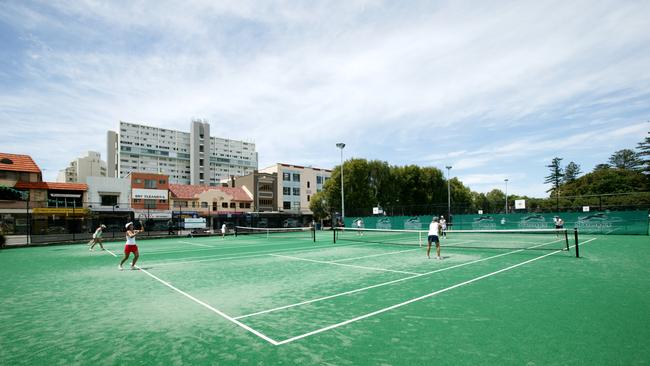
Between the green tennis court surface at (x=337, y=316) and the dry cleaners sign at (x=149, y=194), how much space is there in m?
49.5

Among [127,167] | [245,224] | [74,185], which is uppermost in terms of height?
[127,167]

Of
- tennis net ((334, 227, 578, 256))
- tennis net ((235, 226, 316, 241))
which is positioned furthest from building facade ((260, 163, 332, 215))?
tennis net ((334, 227, 578, 256))

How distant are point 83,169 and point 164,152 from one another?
1035 inches

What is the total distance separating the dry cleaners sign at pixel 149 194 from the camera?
5778 centimetres

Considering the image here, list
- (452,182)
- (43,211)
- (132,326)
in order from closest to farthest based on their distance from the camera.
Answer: (132,326)
(43,211)
(452,182)

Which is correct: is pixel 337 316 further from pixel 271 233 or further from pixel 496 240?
pixel 271 233

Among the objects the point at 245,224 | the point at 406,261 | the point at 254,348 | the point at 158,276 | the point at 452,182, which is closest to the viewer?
the point at 254,348

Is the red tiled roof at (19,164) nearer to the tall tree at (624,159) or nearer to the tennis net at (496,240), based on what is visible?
the tennis net at (496,240)

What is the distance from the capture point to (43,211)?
4425 centimetres

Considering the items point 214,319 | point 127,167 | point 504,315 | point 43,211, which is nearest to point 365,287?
point 504,315

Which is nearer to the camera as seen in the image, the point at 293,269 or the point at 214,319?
→ the point at 214,319

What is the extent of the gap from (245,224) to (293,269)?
128 ft

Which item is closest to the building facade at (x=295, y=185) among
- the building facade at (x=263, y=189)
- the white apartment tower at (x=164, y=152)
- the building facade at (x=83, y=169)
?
the building facade at (x=263, y=189)

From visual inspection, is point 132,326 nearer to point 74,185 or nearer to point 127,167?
point 74,185
